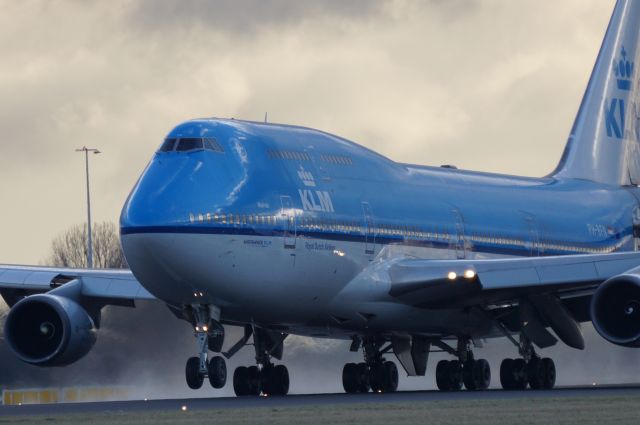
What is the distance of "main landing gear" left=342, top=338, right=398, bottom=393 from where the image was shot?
35188 mm

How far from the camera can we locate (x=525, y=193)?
40531 millimetres

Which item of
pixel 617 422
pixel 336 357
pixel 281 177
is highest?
pixel 281 177

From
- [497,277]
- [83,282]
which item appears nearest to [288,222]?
[497,277]

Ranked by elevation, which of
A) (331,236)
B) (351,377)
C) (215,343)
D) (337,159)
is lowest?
(351,377)

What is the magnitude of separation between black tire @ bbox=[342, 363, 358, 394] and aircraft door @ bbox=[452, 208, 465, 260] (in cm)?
342

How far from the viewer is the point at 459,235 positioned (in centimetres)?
3656

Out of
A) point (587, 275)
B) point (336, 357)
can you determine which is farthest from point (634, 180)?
point (587, 275)

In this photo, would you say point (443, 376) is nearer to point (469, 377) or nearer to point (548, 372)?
point (469, 377)

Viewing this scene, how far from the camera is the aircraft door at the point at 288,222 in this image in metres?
30.8

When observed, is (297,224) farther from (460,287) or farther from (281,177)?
(460,287)

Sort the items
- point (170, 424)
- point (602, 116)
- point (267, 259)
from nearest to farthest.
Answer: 1. point (170, 424)
2. point (267, 259)
3. point (602, 116)

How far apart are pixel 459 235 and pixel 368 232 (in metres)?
3.88

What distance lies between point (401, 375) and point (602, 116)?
383 inches

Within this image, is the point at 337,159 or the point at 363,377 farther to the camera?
the point at 363,377
